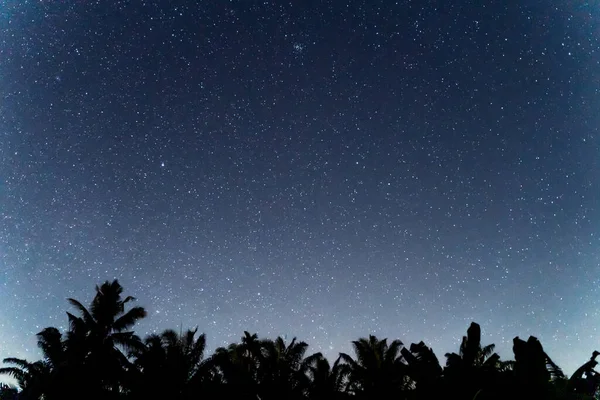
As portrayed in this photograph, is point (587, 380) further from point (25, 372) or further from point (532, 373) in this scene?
point (25, 372)

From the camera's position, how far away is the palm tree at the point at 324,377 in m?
26.0

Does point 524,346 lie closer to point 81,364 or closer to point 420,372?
point 420,372

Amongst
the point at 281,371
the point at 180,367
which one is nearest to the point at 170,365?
the point at 180,367

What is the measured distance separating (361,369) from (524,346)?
58.6 feet

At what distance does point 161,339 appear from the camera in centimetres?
2355

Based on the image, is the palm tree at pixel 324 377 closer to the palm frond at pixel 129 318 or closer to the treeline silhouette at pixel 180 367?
the treeline silhouette at pixel 180 367

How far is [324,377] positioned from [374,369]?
325 cm

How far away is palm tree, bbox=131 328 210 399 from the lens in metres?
21.9

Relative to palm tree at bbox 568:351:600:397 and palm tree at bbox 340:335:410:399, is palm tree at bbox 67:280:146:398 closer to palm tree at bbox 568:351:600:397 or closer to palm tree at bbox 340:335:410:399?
palm tree at bbox 340:335:410:399

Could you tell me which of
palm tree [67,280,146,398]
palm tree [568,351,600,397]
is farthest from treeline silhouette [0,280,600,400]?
palm tree [568,351,600,397]

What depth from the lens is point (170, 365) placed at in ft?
74.0

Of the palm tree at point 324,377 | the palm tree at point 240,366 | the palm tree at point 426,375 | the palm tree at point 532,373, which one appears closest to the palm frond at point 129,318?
the palm tree at point 240,366

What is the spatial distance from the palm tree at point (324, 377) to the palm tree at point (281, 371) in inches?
24.6

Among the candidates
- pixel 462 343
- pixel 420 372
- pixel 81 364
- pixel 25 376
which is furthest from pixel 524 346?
pixel 25 376
